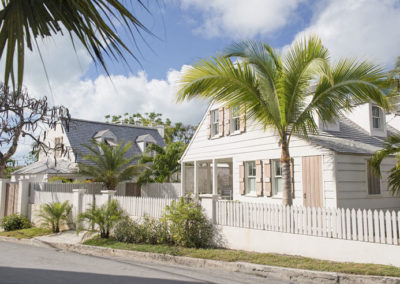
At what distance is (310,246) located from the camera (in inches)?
337

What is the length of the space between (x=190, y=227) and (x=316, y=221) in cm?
353

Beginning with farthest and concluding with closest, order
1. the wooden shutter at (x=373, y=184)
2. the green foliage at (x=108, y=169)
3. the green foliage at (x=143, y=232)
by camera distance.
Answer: the green foliage at (x=108, y=169), the wooden shutter at (x=373, y=184), the green foliage at (x=143, y=232)

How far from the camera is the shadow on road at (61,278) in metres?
6.82

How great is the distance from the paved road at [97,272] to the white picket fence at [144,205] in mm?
2469

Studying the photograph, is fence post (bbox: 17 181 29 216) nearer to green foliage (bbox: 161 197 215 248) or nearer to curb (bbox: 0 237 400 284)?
curb (bbox: 0 237 400 284)

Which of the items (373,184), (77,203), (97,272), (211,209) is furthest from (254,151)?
(97,272)

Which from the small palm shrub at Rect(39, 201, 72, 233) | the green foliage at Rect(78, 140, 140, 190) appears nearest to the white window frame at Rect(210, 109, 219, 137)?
the green foliage at Rect(78, 140, 140, 190)

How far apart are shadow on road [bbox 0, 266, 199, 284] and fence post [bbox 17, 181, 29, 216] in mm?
9689

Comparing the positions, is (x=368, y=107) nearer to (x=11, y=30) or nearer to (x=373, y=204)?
(x=373, y=204)

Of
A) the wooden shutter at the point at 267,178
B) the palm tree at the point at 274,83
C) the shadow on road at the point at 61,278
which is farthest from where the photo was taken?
the wooden shutter at the point at 267,178

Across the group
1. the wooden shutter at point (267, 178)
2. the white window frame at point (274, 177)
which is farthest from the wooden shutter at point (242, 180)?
the white window frame at point (274, 177)

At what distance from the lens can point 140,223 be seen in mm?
12031

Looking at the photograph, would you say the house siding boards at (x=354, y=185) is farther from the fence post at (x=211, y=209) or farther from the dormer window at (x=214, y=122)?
the dormer window at (x=214, y=122)

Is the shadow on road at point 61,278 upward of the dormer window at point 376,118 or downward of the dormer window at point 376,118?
downward
